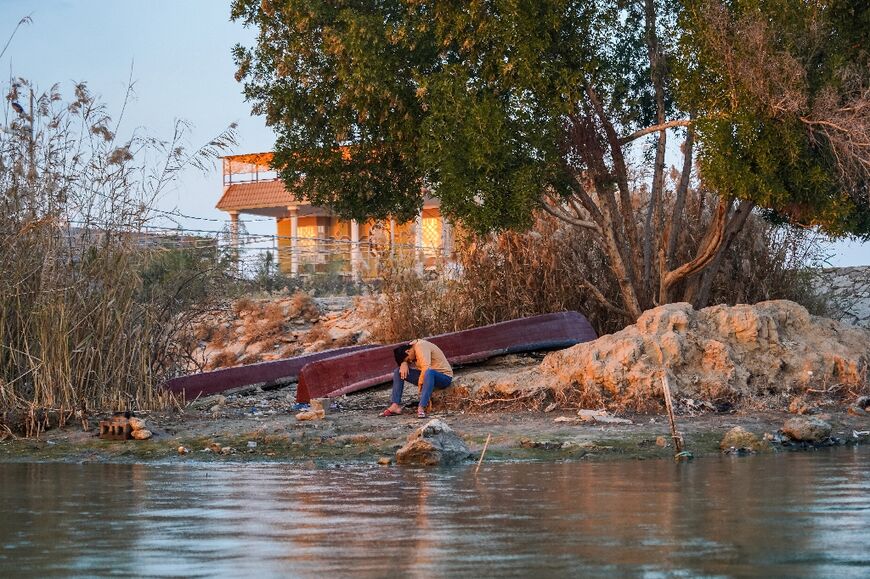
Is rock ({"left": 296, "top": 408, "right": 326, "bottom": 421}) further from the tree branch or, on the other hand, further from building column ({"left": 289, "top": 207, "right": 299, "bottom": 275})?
building column ({"left": 289, "top": 207, "right": 299, "bottom": 275})

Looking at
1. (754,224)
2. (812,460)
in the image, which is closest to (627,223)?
(754,224)

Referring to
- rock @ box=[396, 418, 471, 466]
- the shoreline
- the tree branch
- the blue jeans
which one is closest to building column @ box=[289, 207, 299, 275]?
the tree branch

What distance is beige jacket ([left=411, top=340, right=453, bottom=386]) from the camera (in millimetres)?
14234

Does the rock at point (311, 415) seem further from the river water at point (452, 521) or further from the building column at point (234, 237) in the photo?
the building column at point (234, 237)

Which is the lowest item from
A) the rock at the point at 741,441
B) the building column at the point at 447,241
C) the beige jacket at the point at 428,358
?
the rock at the point at 741,441

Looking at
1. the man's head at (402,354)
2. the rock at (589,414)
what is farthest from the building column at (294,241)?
the rock at (589,414)

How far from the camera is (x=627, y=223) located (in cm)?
1800

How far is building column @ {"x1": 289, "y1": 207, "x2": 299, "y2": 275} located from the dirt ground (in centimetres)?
1437

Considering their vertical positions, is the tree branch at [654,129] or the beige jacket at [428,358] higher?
the tree branch at [654,129]

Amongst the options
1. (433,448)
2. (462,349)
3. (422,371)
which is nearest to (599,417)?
(422,371)

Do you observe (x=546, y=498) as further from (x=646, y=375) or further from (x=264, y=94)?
(x=264, y=94)

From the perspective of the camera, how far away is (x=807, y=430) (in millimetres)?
11469

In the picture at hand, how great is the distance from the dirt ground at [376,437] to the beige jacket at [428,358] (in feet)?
1.69

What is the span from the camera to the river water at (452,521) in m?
5.07
